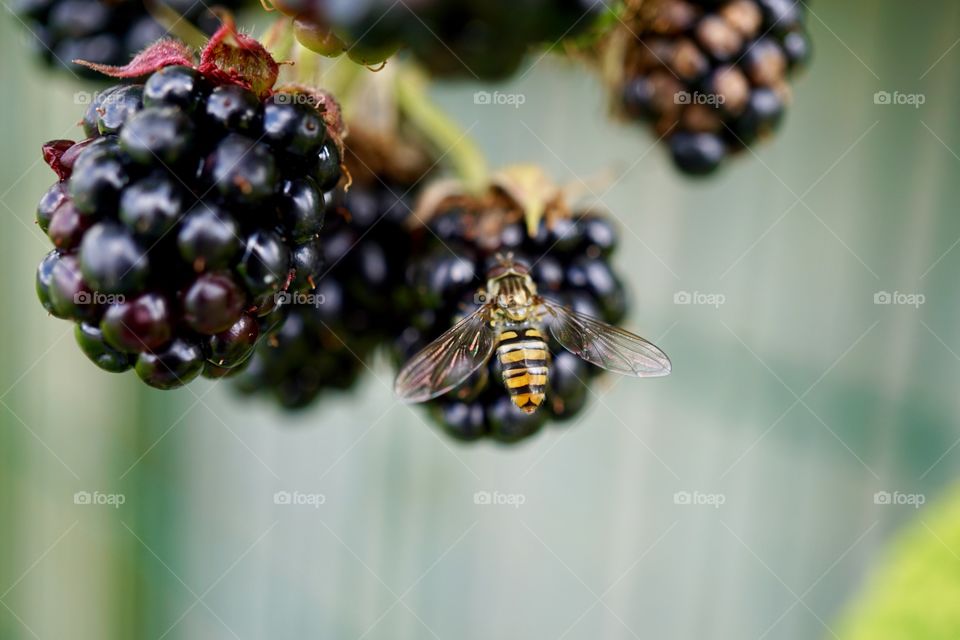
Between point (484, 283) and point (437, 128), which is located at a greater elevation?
point (437, 128)

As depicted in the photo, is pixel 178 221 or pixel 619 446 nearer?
pixel 178 221

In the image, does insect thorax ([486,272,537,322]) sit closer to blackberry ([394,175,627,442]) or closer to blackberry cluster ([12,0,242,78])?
blackberry ([394,175,627,442])

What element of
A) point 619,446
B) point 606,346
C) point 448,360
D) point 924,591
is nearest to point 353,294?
point 448,360

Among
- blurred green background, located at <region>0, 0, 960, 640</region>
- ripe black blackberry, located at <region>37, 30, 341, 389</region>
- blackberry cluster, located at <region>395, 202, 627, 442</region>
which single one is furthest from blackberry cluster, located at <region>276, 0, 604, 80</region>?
blurred green background, located at <region>0, 0, 960, 640</region>

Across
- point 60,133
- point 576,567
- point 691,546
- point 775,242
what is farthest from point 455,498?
point 60,133

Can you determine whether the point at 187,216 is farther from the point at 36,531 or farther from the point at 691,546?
the point at 36,531

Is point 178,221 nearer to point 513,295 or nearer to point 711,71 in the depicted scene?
point 513,295

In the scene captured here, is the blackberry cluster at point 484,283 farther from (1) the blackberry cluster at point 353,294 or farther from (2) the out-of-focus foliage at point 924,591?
(2) the out-of-focus foliage at point 924,591
